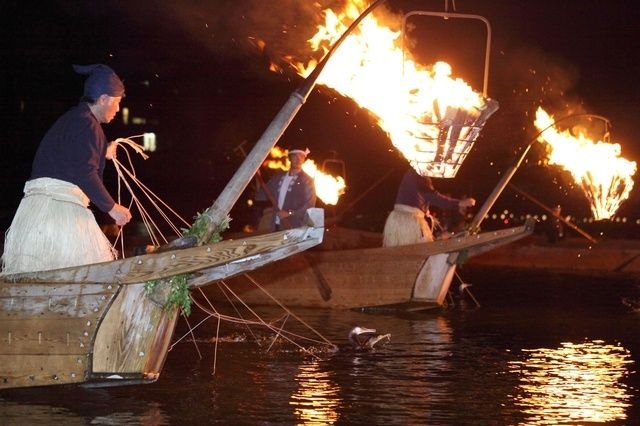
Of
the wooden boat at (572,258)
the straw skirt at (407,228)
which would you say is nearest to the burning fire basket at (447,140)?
the straw skirt at (407,228)

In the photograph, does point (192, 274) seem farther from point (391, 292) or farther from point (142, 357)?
point (391, 292)

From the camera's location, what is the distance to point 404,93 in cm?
1197

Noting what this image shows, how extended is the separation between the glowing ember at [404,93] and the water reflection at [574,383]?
192cm

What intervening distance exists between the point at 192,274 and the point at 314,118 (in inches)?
982

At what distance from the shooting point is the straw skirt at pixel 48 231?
29.4 feet

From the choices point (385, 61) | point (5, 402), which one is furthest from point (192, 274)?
point (385, 61)

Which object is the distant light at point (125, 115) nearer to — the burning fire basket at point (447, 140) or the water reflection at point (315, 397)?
the burning fire basket at point (447, 140)

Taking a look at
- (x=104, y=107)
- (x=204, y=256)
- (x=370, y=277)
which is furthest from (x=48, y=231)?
(x=370, y=277)

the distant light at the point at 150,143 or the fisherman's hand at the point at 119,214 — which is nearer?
the fisherman's hand at the point at 119,214

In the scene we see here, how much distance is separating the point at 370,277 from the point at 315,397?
282 inches

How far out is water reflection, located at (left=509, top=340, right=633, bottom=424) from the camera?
8617mm

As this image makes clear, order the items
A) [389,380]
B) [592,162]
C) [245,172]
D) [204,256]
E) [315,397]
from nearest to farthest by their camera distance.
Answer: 1. [204,256]
2. [315,397]
3. [245,172]
4. [389,380]
5. [592,162]

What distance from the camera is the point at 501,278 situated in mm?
23562

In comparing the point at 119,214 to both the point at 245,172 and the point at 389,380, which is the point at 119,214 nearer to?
the point at 245,172
